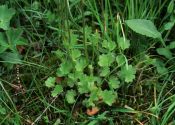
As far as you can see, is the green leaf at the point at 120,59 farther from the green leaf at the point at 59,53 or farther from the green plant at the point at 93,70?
the green leaf at the point at 59,53

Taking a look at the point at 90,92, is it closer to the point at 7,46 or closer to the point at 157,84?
the point at 157,84

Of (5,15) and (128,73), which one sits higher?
(5,15)

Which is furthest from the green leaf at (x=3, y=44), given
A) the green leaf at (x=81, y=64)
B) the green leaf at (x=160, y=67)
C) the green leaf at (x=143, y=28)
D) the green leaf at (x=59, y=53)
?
the green leaf at (x=160, y=67)

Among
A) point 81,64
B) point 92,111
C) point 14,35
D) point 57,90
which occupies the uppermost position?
point 14,35

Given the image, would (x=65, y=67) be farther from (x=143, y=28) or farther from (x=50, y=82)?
(x=143, y=28)

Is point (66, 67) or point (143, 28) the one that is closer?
point (66, 67)

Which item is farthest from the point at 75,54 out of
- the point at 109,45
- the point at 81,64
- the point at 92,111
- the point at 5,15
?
the point at 5,15

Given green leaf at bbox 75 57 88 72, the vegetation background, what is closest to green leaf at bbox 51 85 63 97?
the vegetation background
